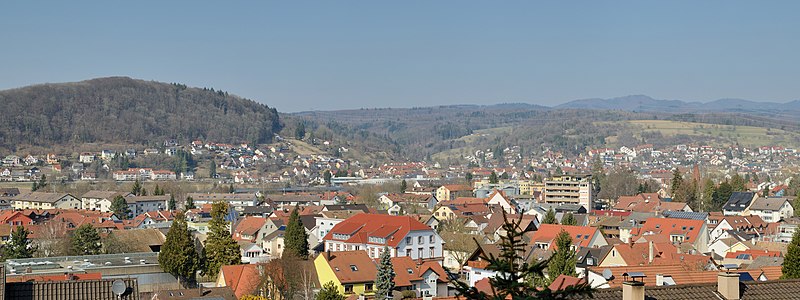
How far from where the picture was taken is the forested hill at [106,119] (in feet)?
541

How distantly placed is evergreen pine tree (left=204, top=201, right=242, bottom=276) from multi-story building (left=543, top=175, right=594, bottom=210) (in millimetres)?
49171

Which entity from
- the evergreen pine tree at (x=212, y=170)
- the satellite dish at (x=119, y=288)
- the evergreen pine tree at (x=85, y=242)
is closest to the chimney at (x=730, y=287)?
the satellite dish at (x=119, y=288)

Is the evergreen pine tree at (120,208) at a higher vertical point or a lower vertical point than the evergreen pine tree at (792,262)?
lower

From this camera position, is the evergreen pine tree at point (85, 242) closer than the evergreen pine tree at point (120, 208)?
Yes

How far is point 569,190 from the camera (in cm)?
8406

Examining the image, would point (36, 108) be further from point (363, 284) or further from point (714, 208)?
point (363, 284)

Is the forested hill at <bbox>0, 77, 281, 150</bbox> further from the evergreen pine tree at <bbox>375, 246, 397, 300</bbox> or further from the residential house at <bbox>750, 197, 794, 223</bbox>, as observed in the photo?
the evergreen pine tree at <bbox>375, 246, 397, 300</bbox>

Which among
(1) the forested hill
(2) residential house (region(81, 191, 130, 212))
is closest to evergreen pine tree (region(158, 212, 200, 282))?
(2) residential house (region(81, 191, 130, 212))

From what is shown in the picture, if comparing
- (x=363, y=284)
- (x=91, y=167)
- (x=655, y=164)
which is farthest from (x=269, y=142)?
(x=363, y=284)

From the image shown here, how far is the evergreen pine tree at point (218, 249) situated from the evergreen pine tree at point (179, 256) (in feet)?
5.07

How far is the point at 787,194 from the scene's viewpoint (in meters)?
85.4

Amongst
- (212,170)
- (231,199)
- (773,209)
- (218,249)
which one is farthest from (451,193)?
(218,249)

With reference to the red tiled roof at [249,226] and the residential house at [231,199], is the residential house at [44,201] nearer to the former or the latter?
the residential house at [231,199]

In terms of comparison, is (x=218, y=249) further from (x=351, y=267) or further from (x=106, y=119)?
(x=106, y=119)
